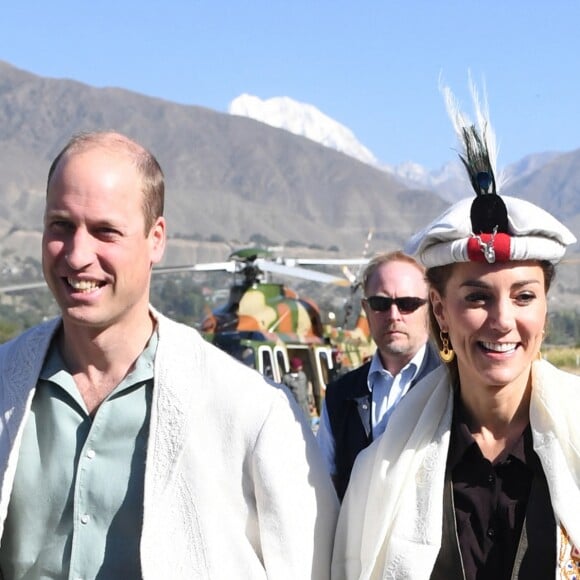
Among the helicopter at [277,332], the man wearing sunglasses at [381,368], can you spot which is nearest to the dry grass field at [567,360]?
the helicopter at [277,332]

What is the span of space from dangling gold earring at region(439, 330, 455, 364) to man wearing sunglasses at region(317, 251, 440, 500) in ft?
3.57

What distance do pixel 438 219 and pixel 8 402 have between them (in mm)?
1100

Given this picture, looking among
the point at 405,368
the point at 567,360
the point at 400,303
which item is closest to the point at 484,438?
the point at 405,368

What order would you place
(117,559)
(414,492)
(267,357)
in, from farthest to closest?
(267,357)
(414,492)
(117,559)

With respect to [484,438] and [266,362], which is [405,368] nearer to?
[484,438]

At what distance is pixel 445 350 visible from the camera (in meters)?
2.85

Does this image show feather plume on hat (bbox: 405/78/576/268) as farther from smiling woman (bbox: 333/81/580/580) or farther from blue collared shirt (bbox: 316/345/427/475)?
blue collared shirt (bbox: 316/345/427/475)

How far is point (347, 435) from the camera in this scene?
4074 millimetres

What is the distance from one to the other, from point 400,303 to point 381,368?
0.31 m

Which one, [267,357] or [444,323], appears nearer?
[444,323]

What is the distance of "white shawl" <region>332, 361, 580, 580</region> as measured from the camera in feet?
8.59

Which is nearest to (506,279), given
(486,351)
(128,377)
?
(486,351)

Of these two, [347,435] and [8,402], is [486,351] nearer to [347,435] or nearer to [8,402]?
[8,402]

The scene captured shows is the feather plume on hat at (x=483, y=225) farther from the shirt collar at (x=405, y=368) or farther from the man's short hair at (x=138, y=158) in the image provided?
the shirt collar at (x=405, y=368)
